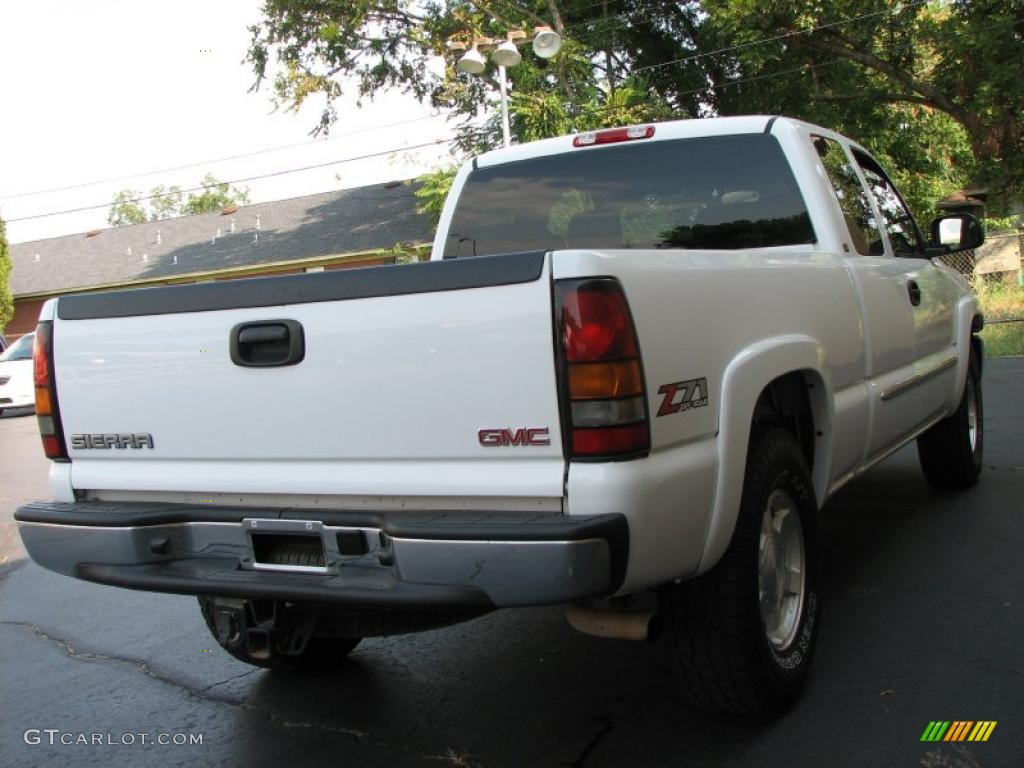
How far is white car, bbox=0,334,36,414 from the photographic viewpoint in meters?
19.2

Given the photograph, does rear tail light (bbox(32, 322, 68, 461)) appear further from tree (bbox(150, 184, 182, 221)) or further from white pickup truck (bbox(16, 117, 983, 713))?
tree (bbox(150, 184, 182, 221))

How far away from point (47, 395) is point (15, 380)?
18.1 meters

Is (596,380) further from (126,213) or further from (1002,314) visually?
(126,213)

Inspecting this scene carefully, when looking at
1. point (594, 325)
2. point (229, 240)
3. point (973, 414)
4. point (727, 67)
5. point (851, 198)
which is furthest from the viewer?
point (229, 240)

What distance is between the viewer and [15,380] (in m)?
19.4

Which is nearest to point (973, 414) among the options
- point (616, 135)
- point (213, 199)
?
point (616, 135)

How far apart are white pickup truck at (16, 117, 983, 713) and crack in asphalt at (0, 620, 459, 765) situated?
0.70ft

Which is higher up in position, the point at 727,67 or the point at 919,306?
the point at 727,67

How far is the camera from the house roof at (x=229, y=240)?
31062 millimetres

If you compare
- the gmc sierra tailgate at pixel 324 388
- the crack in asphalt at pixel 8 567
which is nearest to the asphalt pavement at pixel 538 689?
the gmc sierra tailgate at pixel 324 388

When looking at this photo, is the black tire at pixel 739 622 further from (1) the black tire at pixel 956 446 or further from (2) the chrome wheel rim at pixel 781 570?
(1) the black tire at pixel 956 446

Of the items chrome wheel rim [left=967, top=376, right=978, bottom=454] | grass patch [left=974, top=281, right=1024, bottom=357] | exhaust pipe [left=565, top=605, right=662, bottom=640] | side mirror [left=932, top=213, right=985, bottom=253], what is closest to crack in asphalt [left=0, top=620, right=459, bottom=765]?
exhaust pipe [left=565, top=605, right=662, bottom=640]

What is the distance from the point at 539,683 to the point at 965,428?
3.40m

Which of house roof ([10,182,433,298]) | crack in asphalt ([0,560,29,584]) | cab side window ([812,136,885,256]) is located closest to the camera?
cab side window ([812,136,885,256])
